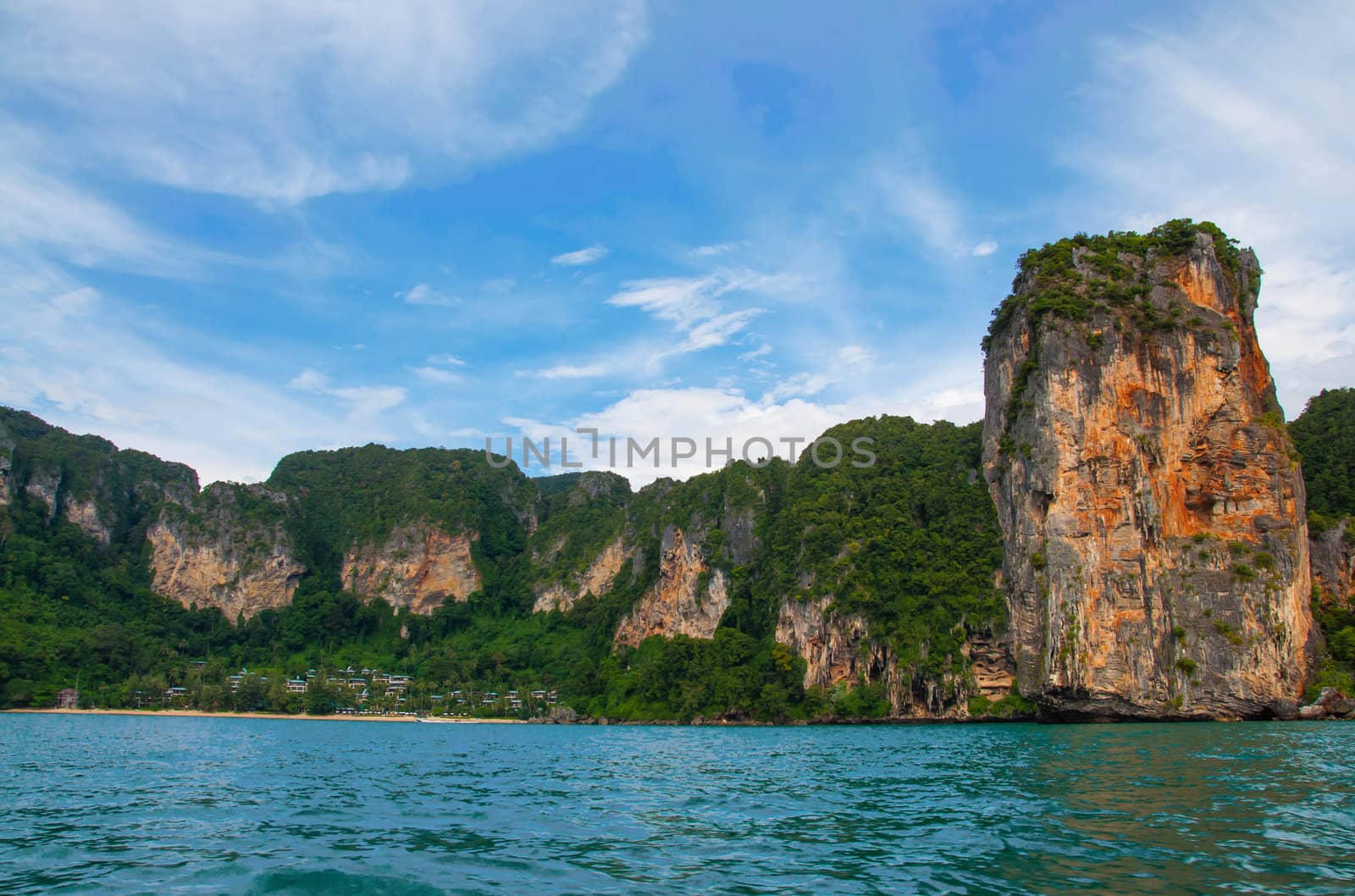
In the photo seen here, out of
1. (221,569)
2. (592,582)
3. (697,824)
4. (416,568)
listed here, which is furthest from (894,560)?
(221,569)

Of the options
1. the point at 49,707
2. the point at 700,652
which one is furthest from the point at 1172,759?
the point at 49,707

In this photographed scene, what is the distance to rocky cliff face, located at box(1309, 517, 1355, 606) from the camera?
63219 mm

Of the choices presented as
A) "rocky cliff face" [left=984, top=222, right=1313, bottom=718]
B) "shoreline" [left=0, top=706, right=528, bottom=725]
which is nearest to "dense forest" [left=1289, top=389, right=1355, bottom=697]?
"rocky cliff face" [left=984, top=222, right=1313, bottom=718]

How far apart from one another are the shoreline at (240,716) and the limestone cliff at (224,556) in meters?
42.8

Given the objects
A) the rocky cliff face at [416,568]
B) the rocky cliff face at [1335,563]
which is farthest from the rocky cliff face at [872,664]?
the rocky cliff face at [416,568]

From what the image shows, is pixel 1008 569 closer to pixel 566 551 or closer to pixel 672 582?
pixel 672 582

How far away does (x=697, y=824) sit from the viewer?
52.4 feet

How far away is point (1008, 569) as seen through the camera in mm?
70688

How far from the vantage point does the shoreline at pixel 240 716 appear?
86375mm

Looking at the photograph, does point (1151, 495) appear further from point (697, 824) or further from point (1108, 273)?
point (697, 824)

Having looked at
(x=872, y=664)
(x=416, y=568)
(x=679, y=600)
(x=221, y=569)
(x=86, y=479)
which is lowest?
(x=872, y=664)

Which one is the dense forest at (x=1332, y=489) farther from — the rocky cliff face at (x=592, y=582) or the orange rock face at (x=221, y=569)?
the orange rock face at (x=221, y=569)

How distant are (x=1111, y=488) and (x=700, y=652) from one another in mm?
44745

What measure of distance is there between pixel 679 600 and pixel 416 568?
54872mm
